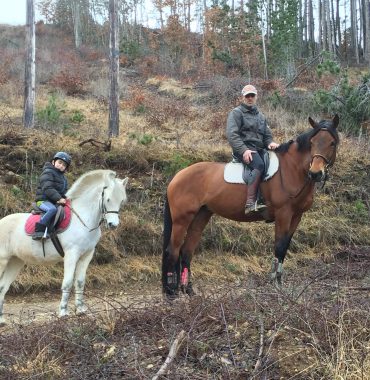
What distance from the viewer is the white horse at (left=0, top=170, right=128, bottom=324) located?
6652 millimetres

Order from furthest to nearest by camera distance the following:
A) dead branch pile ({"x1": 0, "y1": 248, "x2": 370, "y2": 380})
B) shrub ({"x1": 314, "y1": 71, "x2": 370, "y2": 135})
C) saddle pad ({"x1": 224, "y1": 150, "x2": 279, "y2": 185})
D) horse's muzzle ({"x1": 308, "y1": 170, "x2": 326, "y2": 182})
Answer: shrub ({"x1": 314, "y1": 71, "x2": 370, "y2": 135}), saddle pad ({"x1": 224, "y1": 150, "x2": 279, "y2": 185}), horse's muzzle ({"x1": 308, "y1": 170, "x2": 326, "y2": 182}), dead branch pile ({"x1": 0, "y1": 248, "x2": 370, "y2": 380})

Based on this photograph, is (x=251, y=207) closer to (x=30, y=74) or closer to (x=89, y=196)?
(x=89, y=196)

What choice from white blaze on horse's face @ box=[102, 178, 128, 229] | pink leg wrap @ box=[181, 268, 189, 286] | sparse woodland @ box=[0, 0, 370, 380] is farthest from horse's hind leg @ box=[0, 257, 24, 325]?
pink leg wrap @ box=[181, 268, 189, 286]

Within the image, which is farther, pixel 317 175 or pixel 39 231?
pixel 317 175

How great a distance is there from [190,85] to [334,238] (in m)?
14.8

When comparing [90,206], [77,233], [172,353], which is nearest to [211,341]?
[172,353]

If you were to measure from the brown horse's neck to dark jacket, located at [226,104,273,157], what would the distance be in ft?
1.87

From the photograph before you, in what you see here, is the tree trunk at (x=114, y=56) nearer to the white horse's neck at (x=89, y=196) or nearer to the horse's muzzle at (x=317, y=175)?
the white horse's neck at (x=89, y=196)

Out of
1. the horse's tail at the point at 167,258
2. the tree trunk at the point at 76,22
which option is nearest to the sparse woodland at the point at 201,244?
the horse's tail at the point at 167,258

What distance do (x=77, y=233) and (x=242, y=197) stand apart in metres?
2.69

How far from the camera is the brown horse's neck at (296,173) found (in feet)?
24.7

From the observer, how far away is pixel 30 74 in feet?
48.9

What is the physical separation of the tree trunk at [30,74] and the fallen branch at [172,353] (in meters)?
11.4

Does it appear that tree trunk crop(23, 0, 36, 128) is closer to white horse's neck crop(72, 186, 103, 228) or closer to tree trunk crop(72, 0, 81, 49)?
white horse's neck crop(72, 186, 103, 228)
